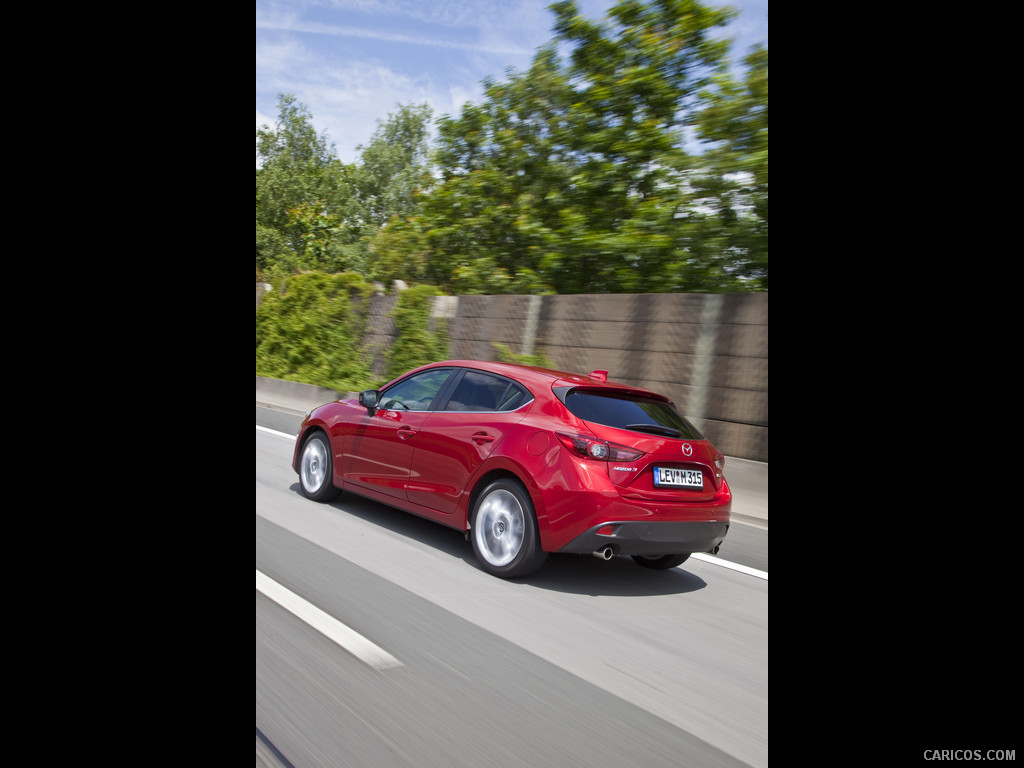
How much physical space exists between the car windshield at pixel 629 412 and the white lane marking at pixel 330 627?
2022 mm

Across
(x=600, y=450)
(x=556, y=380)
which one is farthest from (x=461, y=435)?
(x=600, y=450)

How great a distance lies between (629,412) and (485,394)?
113cm

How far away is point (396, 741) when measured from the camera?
9.27ft

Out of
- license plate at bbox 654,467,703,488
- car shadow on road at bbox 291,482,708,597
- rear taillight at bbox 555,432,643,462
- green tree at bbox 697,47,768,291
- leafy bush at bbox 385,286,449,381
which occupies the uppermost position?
green tree at bbox 697,47,768,291

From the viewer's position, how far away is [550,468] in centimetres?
507

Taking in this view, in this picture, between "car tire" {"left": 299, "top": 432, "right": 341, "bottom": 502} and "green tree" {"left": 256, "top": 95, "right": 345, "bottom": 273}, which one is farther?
"green tree" {"left": 256, "top": 95, "right": 345, "bottom": 273}

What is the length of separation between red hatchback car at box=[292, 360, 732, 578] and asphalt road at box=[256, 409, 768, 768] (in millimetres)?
326

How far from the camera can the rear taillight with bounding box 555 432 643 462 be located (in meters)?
5.00

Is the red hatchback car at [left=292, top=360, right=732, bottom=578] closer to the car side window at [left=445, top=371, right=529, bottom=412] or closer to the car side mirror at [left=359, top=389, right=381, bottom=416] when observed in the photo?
the car side window at [left=445, top=371, right=529, bottom=412]

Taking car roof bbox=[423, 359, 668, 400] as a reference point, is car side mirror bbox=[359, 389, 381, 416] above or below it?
below

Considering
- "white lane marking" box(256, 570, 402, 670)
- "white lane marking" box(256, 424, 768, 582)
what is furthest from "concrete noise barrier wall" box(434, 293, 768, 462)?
"white lane marking" box(256, 570, 402, 670)
